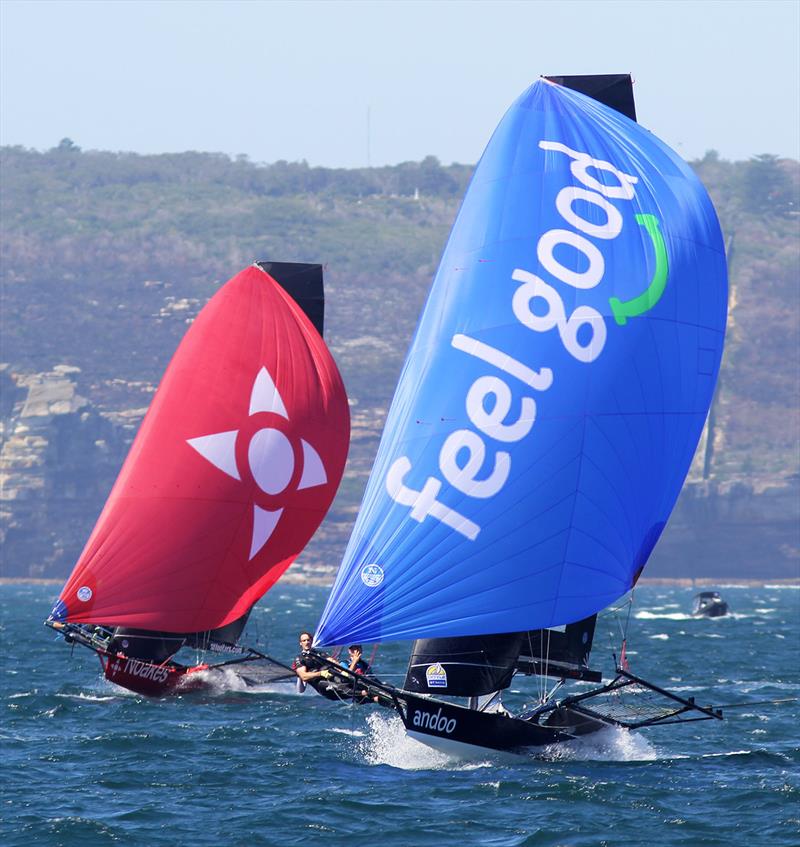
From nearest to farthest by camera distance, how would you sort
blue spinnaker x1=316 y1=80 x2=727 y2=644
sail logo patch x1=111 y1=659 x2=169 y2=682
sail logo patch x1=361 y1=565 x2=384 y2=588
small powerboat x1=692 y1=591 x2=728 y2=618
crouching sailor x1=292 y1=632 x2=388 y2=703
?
blue spinnaker x1=316 y1=80 x2=727 y2=644 → sail logo patch x1=361 y1=565 x2=384 y2=588 → crouching sailor x1=292 y1=632 x2=388 y2=703 → sail logo patch x1=111 y1=659 x2=169 y2=682 → small powerboat x1=692 y1=591 x2=728 y2=618

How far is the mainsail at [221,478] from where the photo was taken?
95.8 feet

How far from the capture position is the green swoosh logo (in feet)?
68.6

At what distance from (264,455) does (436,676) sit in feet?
31.2

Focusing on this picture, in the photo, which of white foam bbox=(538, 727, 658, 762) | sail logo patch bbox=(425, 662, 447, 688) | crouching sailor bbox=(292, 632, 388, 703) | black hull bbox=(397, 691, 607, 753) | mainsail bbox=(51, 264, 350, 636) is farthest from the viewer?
mainsail bbox=(51, 264, 350, 636)

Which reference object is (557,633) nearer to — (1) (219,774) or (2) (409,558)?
(2) (409,558)

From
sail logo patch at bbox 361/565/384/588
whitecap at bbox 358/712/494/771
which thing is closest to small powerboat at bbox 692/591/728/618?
whitecap at bbox 358/712/494/771

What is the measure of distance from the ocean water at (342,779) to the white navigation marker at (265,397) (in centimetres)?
485

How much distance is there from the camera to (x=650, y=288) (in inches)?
830

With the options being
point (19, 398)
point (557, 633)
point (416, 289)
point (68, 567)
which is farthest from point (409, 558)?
point (416, 289)

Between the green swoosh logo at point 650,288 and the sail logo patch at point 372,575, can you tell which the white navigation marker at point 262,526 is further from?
the green swoosh logo at point 650,288

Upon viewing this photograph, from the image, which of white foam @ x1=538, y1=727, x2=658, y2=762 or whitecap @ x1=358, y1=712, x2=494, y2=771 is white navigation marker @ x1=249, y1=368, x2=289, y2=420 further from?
white foam @ x1=538, y1=727, x2=658, y2=762

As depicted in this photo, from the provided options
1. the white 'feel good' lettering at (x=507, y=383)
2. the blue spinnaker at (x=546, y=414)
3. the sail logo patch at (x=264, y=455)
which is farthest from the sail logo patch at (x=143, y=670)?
the white 'feel good' lettering at (x=507, y=383)

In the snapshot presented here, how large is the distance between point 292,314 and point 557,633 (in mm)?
11160

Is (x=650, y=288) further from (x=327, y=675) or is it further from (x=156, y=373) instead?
(x=156, y=373)
